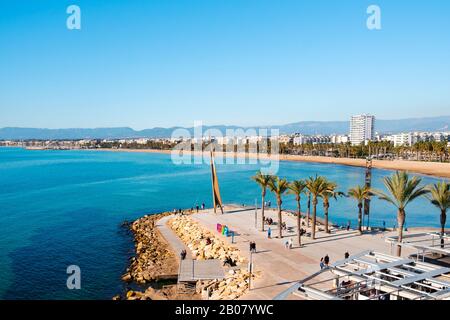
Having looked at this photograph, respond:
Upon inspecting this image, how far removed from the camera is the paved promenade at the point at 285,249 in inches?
702

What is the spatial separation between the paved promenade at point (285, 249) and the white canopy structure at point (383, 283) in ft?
9.95

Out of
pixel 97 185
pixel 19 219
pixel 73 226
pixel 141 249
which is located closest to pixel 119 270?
pixel 141 249

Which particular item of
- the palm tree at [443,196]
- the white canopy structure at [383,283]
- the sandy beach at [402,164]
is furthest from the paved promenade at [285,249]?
the sandy beach at [402,164]

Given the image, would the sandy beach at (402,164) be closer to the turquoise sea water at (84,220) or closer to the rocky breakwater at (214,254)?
the turquoise sea water at (84,220)

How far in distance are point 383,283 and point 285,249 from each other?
12.1 m

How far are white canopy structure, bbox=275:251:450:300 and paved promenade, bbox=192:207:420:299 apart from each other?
303 centimetres

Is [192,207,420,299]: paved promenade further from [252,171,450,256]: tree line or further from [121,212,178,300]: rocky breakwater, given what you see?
[121,212,178,300]: rocky breakwater

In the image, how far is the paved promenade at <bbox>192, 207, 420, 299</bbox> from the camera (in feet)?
58.5

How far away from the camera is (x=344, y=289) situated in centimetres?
1157

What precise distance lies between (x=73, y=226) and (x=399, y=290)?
3525 centimetres

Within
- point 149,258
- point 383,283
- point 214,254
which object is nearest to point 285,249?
point 214,254

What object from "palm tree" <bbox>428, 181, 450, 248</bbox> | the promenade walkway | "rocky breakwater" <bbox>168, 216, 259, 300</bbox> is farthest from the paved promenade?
"palm tree" <bbox>428, 181, 450, 248</bbox>
